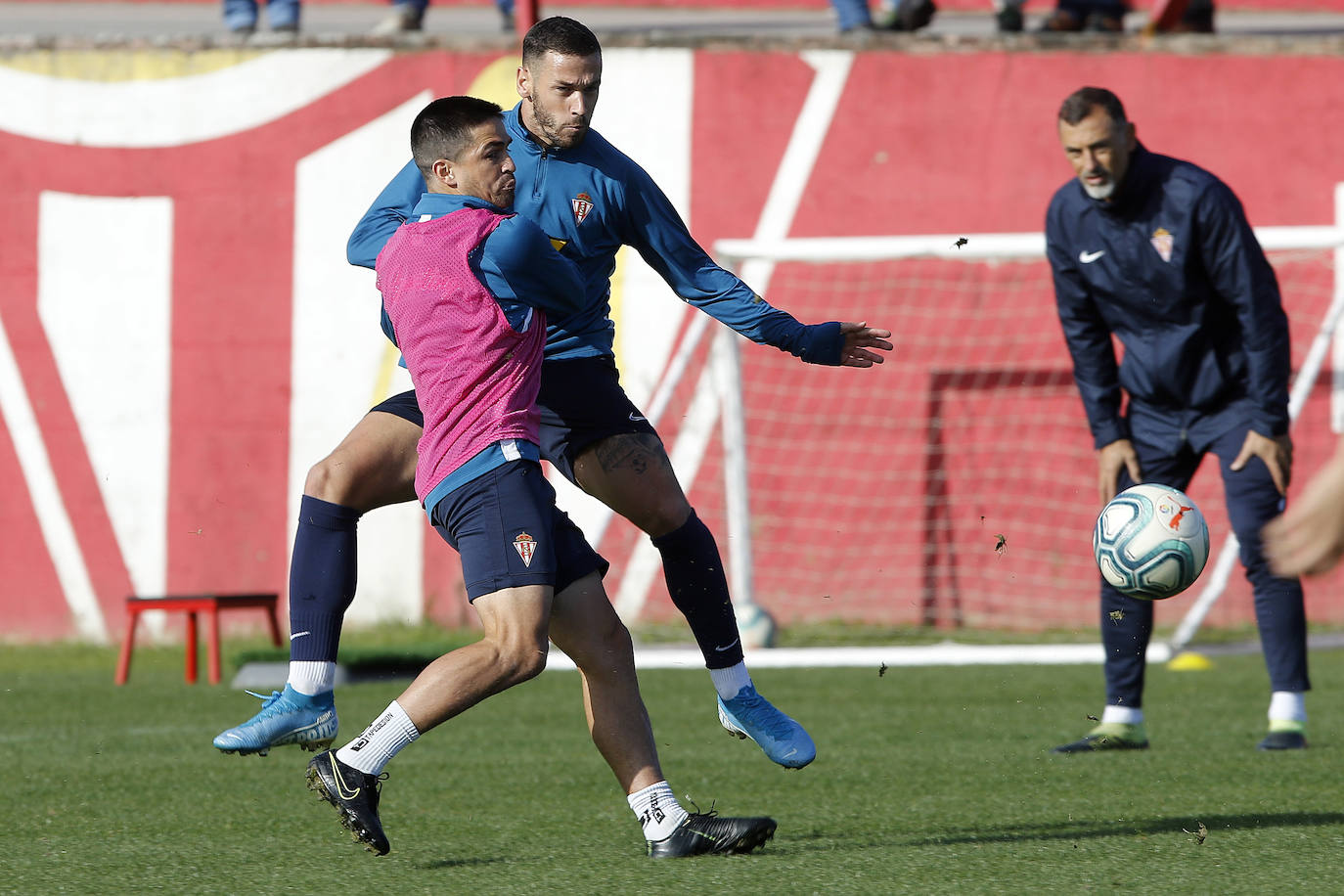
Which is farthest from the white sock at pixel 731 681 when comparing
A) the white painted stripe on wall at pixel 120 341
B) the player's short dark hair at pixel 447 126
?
the white painted stripe on wall at pixel 120 341

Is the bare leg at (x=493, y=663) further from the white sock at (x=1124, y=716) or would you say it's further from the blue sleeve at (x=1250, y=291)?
the blue sleeve at (x=1250, y=291)

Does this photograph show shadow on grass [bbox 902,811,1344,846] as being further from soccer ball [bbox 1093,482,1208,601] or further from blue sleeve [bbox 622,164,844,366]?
blue sleeve [bbox 622,164,844,366]

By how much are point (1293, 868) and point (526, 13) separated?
7790mm

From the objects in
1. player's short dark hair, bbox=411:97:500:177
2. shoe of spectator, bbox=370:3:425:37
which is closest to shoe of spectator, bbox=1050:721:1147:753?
player's short dark hair, bbox=411:97:500:177

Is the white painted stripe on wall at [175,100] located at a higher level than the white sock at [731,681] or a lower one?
higher

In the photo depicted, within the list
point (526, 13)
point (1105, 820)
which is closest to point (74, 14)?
point (526, 13)

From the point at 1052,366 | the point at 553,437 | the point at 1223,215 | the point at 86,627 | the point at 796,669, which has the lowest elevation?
the point at 86,627

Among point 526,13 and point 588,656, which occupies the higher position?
point 526,13

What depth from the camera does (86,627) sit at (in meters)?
10.2

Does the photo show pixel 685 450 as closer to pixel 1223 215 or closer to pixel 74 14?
pixel 1223 215

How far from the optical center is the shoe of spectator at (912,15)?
35.2 ft

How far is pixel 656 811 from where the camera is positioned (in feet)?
12.8

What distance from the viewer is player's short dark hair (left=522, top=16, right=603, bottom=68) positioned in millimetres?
4211

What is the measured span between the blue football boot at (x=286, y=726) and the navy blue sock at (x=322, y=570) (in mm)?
135
